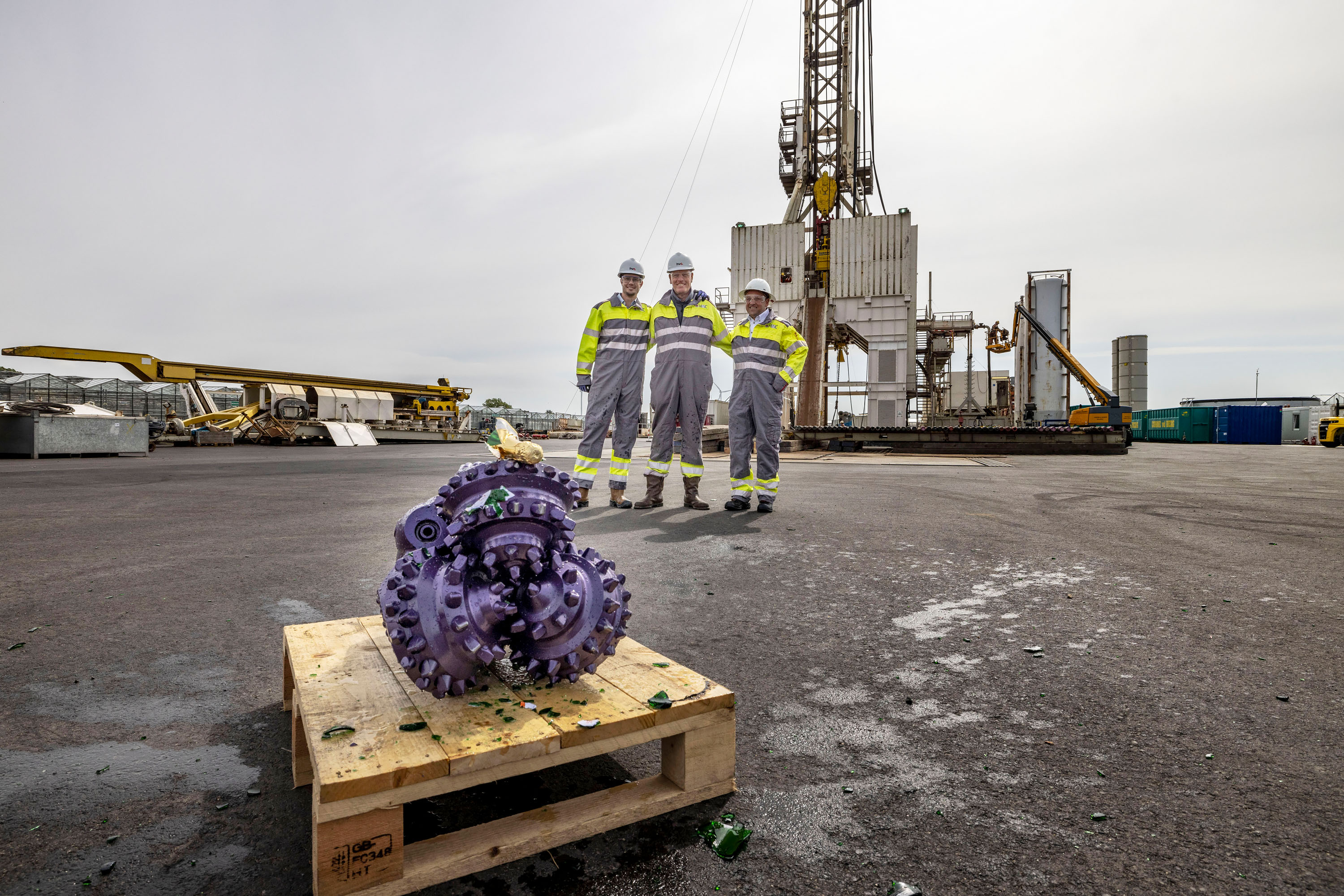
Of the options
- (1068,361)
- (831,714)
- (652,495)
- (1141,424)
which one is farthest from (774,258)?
(1141,424)

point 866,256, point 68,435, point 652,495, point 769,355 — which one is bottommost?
point 652,495

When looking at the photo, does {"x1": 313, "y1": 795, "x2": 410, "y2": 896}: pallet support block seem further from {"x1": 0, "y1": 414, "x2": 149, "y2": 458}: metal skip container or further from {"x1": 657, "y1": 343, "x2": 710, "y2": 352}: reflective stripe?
{"x1": 0, "y1": 414, "x2": 149, "y2": 458}: metal skip container

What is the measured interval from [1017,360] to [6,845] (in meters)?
37.3

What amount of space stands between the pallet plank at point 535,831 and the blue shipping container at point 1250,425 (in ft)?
146

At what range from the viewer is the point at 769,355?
617 cm

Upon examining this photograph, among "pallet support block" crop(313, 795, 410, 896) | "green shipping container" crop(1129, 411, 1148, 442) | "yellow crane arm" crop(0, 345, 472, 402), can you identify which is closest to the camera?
"pallet support block" crop(313, 795, 410, 896)

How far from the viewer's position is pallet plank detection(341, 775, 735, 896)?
4.00 feet

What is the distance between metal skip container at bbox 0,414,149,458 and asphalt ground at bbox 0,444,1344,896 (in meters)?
14.5

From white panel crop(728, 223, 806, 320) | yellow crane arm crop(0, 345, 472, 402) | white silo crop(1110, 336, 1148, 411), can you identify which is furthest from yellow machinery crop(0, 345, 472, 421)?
white silo crop(1110, 336, 1148, 411)

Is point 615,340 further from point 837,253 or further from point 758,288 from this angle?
point 837,253

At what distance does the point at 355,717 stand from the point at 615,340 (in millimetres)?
5107

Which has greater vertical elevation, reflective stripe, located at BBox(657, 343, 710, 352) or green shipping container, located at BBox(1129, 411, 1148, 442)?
reflective stripe, located at BBox(657, 343, 710, 352)

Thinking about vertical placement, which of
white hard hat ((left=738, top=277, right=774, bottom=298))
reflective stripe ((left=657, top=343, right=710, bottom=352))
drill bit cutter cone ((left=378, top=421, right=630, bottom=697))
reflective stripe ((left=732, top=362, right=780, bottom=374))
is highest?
white hard hat ((left=738, top=277, right=774, bottom=298))

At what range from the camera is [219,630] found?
2.63m
